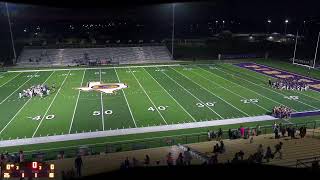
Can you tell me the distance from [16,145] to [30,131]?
7.09 feet

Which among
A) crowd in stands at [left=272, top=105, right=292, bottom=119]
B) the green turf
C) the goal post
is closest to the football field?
the green turf

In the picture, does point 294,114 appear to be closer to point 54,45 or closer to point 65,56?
point 65,56

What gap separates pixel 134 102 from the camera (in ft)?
87.8

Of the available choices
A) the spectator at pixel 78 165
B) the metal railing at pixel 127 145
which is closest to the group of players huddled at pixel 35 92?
the metal railing at pixel 127 145

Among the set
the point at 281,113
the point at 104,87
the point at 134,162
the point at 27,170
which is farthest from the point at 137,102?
the point at 27,170

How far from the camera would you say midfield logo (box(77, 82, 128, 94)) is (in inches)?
1217

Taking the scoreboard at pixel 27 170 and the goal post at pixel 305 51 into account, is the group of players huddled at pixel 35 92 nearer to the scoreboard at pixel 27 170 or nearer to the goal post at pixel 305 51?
the scoreboard at pixel 27 170

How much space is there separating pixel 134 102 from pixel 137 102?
0.22 m

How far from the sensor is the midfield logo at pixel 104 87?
3091 centimetres

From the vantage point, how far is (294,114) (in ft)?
76.4

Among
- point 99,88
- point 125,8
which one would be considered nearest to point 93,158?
point 125,8

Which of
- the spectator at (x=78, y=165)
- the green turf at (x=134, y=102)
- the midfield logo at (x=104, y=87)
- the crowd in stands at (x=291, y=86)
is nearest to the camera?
the spectator at (x=78, y=165)

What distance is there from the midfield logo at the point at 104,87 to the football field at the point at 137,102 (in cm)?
68

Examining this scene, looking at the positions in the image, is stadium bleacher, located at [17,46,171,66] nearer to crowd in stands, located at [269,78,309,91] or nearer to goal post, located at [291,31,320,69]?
goal post, located at [291,31,320,69]
